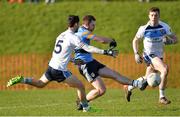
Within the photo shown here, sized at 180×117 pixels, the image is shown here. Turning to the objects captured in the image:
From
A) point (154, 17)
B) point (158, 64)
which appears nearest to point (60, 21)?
point (154, 17)

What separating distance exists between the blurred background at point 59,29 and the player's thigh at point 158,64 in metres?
11.0

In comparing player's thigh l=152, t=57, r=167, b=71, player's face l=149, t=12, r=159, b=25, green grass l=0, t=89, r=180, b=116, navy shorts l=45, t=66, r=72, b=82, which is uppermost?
player's face l=149, t=12, r=159, b=25

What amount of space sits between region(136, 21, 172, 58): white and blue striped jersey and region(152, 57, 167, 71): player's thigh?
0.29m

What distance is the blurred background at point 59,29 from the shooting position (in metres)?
30.6

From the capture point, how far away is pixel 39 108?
1772cm

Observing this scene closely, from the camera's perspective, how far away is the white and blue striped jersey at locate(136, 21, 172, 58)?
19219 millimetres

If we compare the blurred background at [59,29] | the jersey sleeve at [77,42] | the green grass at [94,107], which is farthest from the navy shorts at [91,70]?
the blurred background at [59,29]

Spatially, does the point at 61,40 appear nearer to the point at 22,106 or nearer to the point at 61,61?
the point at 61,61

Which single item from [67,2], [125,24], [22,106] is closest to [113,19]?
[125,24]

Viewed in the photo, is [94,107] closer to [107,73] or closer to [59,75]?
[107,73]

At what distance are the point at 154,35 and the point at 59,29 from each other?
16.0 metres

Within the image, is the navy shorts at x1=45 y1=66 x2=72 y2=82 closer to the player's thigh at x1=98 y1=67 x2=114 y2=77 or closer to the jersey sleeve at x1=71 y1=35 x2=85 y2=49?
the jersey sleeve at x1=71 y1=35 x2=85 y2=49

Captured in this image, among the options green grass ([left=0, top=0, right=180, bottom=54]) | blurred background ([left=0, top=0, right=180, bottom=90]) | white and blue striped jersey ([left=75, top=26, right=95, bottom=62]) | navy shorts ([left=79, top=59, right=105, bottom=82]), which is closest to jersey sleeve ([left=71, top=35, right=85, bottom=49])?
white and blue striped jersey ([left=75, top=26, right=95, bottom=62])

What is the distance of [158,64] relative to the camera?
19.0m
